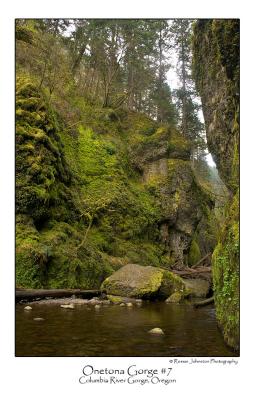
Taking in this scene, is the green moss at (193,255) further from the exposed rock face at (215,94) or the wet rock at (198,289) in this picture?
the exposed rock face at (215,94)

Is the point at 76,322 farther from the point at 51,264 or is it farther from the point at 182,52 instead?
the point at 182,52

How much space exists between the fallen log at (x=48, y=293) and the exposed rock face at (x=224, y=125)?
256 inches

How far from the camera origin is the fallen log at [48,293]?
11.9 metres

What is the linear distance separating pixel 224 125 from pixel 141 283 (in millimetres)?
7243

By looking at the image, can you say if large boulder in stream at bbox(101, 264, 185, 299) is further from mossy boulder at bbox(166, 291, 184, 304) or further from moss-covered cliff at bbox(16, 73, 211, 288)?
moss-covered cliff at bbox(16, 73, 211, 288)

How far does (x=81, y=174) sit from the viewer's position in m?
21.9

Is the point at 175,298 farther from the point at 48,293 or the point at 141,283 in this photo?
the point at 48,293

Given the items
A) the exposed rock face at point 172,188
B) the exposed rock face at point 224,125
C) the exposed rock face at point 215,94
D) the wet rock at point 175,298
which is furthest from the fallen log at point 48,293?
the exposed rock face at point 172,188

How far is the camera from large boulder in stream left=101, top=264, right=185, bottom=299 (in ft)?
48.9

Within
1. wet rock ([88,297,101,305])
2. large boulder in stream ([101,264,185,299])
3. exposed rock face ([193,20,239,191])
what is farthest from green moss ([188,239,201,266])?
wet rock ([88,297,101,305])

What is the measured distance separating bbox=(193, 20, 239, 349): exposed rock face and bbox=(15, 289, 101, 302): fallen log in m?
6.51

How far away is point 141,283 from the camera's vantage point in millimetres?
15172
